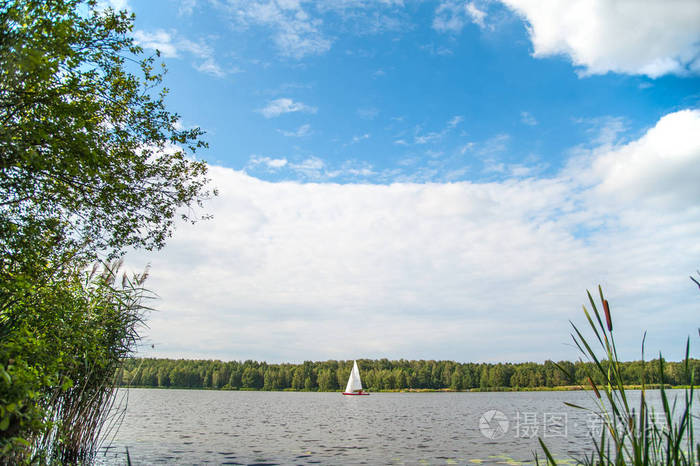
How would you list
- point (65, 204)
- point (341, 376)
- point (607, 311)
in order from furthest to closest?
point (341, 376)
point (65, 204)
point (607, 311)

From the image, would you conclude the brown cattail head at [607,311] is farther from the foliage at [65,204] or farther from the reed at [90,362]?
the reed at [90,362]

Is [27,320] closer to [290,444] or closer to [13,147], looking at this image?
[13,147]

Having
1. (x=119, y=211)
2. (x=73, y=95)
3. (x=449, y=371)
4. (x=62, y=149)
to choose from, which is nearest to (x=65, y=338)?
(x=119, y=211)

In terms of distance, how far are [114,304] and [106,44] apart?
7343mm

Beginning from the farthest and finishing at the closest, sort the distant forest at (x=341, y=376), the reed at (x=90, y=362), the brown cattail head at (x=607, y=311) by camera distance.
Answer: the distant forest at (x=341, y=376) < the reed at (x=90, y=362) < the brown cattail head at (x=607, y=311)

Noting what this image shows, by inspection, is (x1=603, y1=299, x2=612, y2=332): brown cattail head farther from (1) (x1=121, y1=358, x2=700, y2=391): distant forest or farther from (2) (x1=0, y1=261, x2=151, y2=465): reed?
(1) (x1=121, y1=358, x2=700, y2=391): distant forest

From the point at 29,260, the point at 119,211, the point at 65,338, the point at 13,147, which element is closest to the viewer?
the point at 13,147

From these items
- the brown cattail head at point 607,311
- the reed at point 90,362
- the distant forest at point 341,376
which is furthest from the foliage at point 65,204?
the distant forest at point 341,376

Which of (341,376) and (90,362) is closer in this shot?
(90,362)

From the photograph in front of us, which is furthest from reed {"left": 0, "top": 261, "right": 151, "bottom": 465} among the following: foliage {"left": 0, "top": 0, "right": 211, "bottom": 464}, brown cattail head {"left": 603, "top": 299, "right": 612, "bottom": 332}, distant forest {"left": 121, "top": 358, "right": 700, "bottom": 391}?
distant forest {"left": 121, "top": 358, "right": 700, "bottom": 391}

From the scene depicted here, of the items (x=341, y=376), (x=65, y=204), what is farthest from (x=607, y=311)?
(x=341, y=376)

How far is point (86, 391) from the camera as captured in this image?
12.4 meters

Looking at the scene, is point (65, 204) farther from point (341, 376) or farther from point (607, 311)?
point (341, 376)

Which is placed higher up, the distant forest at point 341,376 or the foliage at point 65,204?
the foliage at point 65,204
